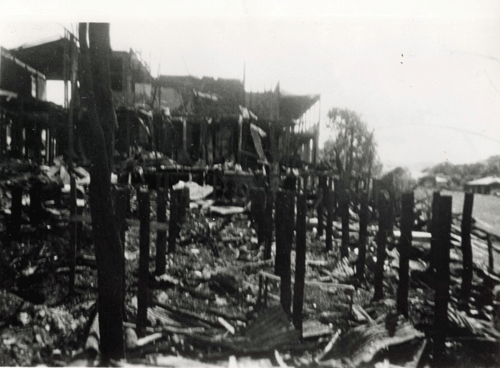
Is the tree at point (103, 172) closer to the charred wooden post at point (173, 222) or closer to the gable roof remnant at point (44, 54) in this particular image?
the charred wooden post at point (173, 222)

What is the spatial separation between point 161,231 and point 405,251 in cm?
371

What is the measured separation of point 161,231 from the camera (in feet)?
19.1

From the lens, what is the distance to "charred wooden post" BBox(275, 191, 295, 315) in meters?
5.04

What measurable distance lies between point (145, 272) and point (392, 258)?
218 inches

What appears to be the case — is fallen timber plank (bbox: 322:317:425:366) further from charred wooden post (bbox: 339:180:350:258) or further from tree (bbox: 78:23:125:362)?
charred wooden post (bbox: 339:180:350:258)

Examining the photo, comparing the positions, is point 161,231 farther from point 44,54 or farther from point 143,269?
→ point 44,54

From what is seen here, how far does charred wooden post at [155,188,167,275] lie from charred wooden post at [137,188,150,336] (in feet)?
1.45

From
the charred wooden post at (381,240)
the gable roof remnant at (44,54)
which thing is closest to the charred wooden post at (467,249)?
the charred wooden post at (381,240)

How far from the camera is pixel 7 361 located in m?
4.44

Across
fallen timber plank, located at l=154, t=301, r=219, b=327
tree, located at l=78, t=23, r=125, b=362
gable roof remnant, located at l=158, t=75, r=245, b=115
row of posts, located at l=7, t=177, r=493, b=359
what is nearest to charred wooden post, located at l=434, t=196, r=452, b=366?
row of posts, located at l=7, t=177, r=493, b=359

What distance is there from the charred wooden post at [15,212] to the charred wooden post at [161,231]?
2948mm

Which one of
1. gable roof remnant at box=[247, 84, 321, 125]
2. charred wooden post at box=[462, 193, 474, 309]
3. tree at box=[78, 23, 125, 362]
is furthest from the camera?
gable roof remnant at box=[247, 84, 321, 125]

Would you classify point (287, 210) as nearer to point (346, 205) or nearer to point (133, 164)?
point (346, 205)

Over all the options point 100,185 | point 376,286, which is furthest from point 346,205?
point 100,185
